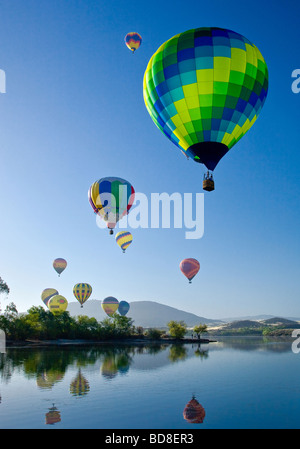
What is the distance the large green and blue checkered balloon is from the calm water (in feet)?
39.1

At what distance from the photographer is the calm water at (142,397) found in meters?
14.1

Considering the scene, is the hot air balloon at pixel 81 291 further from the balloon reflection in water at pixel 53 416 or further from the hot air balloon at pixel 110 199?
the balloon reflection in water at pixel 53 416

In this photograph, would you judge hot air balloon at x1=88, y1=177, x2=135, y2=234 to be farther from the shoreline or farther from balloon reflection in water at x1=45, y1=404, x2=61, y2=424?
the shoreline

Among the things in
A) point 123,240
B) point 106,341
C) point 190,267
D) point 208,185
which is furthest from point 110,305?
point 208,185

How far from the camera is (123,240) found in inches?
2062

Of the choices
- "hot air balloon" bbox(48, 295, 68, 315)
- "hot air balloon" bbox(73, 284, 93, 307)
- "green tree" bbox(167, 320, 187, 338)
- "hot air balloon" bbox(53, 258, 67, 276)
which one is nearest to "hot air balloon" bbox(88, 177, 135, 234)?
"hot air balloon" bbox(53, 258, 67, 276)

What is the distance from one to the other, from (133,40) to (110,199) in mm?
16664

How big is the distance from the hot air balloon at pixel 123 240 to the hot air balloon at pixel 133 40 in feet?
85.2

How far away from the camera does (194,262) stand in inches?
1943

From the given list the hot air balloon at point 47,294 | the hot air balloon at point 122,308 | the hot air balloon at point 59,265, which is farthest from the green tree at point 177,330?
the hot air balloon at point 59,265
